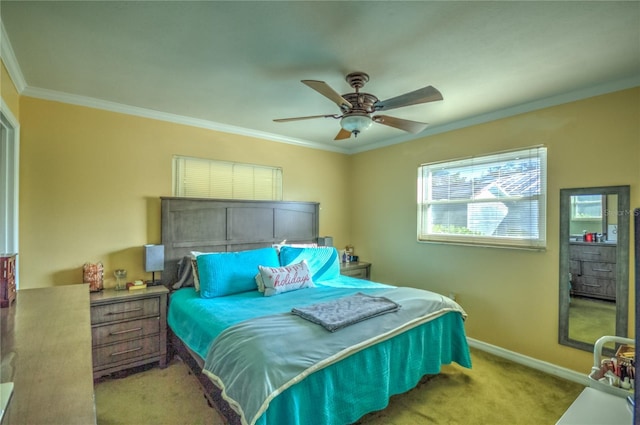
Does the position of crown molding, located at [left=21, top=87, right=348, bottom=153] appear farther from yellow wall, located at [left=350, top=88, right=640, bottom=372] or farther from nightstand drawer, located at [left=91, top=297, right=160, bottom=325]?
nightstand drawer, located at [left=91, top=297, right=160, bottom=325]

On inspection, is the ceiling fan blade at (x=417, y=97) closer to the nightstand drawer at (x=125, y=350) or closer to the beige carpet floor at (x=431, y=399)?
the beige carpet floor at (x=431, y=399)

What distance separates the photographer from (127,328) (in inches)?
102

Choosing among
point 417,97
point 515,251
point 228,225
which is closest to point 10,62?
point 228,225

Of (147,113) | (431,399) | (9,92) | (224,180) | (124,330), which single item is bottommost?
(431,399)

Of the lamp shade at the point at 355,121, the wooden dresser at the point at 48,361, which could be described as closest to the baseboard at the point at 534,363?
the lamp shade at the point at 355,121

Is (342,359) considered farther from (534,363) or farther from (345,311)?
(534,363)

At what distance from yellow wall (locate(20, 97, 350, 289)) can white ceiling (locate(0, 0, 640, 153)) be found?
0.22m

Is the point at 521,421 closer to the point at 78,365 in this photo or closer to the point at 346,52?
the point at 78,365

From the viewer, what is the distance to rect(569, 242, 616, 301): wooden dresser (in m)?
2.44

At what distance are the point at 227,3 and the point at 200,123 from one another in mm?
2023

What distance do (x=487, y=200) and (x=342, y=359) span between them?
2420 mm

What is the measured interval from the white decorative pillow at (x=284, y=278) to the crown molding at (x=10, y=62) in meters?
2.30

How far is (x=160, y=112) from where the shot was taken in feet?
10.1

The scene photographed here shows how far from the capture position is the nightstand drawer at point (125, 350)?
247 cm
